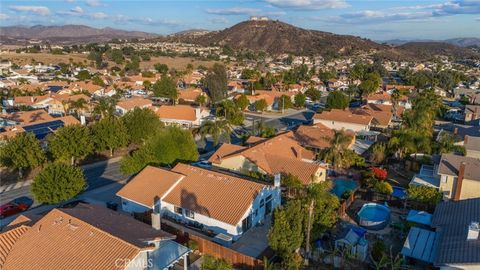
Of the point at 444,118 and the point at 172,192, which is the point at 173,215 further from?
the point at 444,118

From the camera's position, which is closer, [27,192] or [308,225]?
[308,225]

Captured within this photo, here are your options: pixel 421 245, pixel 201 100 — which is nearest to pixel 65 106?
pixel 201 100

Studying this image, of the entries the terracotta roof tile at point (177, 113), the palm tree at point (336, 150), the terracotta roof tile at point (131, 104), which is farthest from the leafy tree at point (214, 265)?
the terracotta roof tile at point (131, 104)

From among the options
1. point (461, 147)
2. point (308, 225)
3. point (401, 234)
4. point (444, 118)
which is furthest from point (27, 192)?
point (444, 118)

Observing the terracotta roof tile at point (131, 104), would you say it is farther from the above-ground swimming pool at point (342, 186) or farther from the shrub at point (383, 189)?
the shrub at point (383, 189)

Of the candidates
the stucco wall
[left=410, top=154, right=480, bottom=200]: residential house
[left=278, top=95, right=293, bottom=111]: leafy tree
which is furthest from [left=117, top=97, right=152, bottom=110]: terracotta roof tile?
[left=410, top=154, right=480, bottom=200]: residential house

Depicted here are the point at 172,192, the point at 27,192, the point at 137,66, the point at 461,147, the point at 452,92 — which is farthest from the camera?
the point at 137,66

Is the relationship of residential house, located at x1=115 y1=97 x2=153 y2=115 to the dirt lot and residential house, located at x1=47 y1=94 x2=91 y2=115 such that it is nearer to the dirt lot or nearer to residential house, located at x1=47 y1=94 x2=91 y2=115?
residential house, located at x1=47 y1=94 x2=91 y2=115

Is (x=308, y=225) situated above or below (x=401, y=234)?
above
